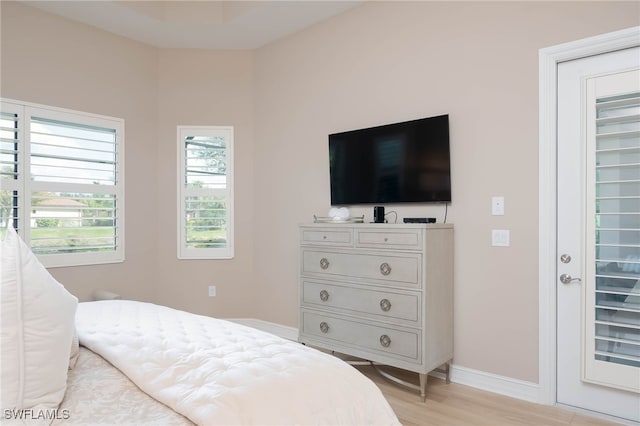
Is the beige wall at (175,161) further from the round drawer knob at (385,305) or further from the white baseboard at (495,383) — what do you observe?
the white baseboard at (495,383)

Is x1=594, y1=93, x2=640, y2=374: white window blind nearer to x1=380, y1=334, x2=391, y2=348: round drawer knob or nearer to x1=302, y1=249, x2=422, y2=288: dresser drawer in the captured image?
x1=302, y1=249, x2=422, y2=288: dresser drawer

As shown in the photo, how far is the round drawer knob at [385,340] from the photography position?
110 inches

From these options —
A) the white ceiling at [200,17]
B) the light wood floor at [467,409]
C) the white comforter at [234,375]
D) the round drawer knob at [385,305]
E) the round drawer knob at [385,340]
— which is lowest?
the light wood floor at [467,409]

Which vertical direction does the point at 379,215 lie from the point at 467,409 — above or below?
above

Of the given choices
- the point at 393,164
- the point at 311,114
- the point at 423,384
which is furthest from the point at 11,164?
the point at 423,384

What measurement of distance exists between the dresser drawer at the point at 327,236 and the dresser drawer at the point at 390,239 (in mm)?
94

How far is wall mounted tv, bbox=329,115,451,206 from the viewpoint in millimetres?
2994

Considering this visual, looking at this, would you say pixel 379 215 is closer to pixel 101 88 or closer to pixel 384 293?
pixel 384 293

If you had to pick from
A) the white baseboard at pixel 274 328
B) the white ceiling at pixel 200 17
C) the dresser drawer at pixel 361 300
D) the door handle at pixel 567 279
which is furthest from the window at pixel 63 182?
the door handle at pixel 567 279

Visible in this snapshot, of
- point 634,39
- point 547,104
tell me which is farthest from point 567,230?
point 634,39

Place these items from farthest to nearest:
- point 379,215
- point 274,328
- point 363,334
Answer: point 274,328
point 379,215
point 363,334

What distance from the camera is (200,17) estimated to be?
3.91 meters

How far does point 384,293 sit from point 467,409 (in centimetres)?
87

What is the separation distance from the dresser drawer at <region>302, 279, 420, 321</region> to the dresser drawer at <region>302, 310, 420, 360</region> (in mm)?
90
